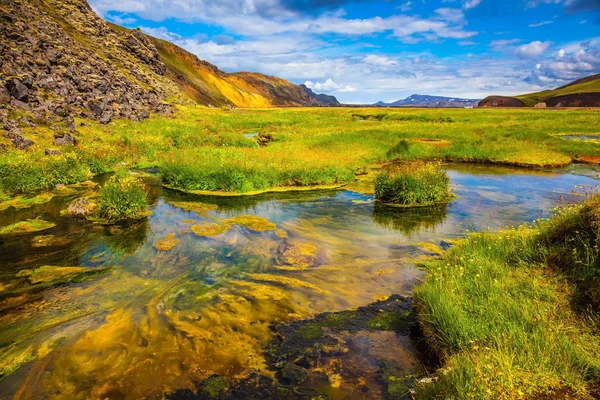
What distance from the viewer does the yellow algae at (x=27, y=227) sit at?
13.1 m

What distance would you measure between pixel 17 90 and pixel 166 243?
86.3ft

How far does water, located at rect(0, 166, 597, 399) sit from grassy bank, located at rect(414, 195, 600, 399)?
1459 mm

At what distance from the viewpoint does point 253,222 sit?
49.6ft

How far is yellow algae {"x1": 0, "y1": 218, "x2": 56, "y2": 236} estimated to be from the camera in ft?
43.0

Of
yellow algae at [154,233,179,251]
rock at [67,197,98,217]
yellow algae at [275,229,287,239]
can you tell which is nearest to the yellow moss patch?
yellow algae at [154,233,179,251]

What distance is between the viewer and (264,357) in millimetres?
6855

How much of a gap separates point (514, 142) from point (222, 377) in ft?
120

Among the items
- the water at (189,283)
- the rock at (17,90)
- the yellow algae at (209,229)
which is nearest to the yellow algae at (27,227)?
the water at (189,283)

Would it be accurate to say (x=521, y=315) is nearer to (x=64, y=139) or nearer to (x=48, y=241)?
(x=48, y=241)

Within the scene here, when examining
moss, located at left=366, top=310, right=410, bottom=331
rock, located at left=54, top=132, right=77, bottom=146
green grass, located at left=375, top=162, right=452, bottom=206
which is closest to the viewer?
moss, located at left=366, top=310, right=410, bottom=331

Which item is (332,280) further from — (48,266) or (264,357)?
(48,266)

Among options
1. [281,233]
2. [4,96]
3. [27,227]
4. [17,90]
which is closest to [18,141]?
[4,96]

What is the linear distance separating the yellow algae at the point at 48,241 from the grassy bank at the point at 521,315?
1206cm

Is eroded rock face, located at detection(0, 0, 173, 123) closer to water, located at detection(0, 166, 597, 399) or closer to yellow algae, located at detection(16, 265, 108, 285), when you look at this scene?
water, located at detection(0, 166, 597, 399)
